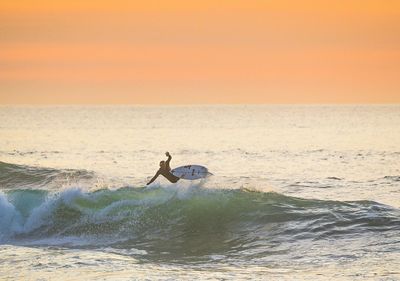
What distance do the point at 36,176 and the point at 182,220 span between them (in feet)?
53.3

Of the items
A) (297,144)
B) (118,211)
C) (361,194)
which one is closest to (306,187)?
(361,194)

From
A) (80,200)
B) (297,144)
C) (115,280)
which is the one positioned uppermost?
(297,144)

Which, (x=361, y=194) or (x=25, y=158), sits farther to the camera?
(x=25, y=158)

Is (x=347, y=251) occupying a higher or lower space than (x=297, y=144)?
lower

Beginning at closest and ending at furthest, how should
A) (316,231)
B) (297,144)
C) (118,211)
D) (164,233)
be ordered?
(316,231) < (164,233) < (118,211) < (297,144)

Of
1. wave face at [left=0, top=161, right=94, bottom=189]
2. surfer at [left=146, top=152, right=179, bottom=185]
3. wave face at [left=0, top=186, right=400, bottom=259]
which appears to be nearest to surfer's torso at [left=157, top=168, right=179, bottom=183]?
surfer at [left=146, top=152, right=179, bottom=185]

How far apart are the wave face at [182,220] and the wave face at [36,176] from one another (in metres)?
7.93

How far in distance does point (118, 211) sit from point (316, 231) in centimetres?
777

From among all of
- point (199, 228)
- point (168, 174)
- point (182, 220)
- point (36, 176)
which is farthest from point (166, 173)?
point (36, 176)

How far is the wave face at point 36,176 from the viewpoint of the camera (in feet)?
127

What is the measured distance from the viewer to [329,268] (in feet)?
61.5

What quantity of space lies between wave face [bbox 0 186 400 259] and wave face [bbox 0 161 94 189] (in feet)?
26.0

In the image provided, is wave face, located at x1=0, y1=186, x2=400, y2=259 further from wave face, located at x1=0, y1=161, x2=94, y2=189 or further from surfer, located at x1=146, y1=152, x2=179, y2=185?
wave face, located at x1=0, y1=161, x2=94, y2=189

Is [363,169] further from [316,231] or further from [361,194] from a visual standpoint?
[316,231]
